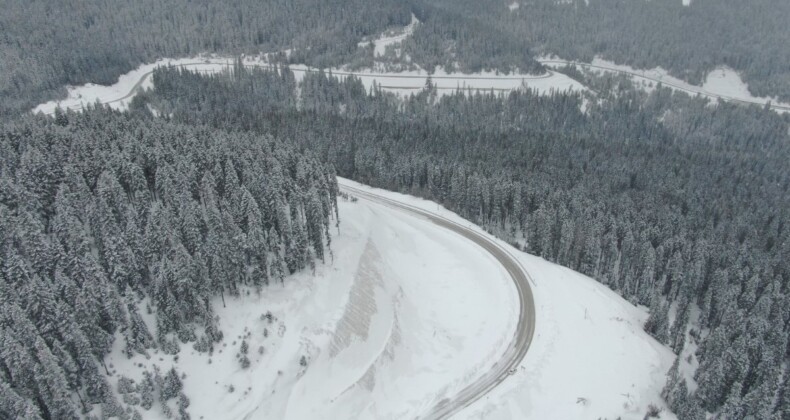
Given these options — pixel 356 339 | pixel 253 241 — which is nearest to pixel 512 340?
pixel 356 339

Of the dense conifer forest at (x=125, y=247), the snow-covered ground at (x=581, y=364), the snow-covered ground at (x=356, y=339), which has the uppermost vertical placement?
the dense conifer forest at (x=125, y=247)

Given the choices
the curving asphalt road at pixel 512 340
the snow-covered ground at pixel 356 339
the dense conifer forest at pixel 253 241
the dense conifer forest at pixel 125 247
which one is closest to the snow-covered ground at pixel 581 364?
the curving asphalt road at pixel 512 340

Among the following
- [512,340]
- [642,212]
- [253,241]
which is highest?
[253,241]

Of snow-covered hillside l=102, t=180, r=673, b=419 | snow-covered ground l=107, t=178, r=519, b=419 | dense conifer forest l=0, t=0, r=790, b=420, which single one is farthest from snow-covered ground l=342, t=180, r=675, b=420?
snow-covered ground l=107, t=178, r=519, b=419

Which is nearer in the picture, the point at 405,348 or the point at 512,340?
the point at 405,348

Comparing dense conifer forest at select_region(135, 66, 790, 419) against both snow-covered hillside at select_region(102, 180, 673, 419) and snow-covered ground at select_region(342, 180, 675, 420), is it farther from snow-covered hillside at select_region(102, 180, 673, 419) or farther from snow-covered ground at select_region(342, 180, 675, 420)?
snow-covered hillside at select_region(102, 180, 673, 419)

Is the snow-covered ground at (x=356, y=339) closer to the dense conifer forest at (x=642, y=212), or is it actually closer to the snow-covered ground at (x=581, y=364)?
the snow-covered ground at (x=581, y=364)

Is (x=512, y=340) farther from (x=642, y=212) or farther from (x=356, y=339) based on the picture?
(x=642, y=212)
